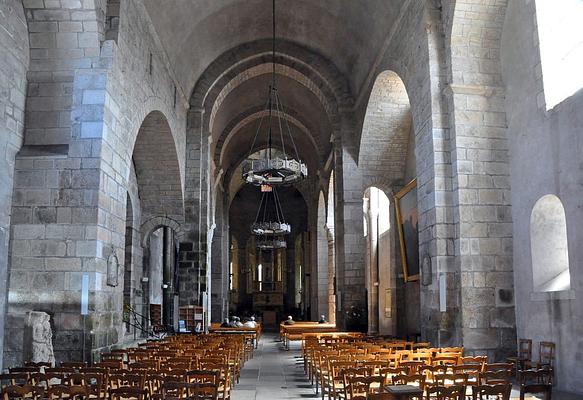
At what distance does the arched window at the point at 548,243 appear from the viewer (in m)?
9.64

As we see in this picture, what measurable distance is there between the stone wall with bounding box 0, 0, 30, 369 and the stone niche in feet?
3.86

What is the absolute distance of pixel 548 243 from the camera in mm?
9773

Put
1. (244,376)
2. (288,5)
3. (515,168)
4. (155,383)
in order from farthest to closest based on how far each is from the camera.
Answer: (288,5), (244,376), (515,168), (155,383)

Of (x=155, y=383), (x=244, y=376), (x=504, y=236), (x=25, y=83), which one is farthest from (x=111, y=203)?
(x=504, y=236)

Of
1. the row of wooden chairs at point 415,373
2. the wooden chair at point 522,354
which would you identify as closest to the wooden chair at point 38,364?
the row of wooden chairs at point 415,373

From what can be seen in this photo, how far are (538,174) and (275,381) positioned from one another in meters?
5.73

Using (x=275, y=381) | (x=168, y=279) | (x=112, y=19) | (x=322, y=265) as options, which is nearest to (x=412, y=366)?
(x=275, y=381)

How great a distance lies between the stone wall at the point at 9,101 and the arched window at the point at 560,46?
28.8 feet

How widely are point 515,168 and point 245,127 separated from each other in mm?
18951

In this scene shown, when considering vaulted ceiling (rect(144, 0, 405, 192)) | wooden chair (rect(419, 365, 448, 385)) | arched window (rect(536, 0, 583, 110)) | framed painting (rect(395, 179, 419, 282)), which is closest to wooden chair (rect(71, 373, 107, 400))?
wooden chair (rect(419, 365, 448, 385))

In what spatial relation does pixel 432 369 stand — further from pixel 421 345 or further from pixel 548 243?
pixel 548 243

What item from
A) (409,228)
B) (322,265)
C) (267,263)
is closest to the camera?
(409,228)

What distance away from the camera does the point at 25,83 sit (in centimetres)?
1074

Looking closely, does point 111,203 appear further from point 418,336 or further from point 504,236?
point 418,336
